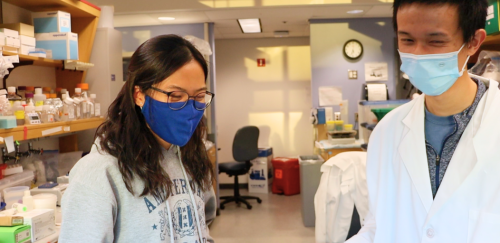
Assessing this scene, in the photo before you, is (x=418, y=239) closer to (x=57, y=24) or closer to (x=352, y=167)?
(x=352, y=167)

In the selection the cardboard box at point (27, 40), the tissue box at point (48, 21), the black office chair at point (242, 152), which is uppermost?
the tissue box at point (48, 21)

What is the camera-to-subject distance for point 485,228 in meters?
1.20

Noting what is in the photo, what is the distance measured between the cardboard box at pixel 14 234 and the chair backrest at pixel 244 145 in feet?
13.4

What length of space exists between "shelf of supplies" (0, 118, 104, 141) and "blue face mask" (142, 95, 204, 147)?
121 centimetres

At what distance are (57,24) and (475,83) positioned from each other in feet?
8.37

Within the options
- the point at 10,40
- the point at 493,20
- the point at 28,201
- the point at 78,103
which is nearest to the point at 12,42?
the point at 10,40

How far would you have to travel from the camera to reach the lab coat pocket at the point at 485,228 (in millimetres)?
1200

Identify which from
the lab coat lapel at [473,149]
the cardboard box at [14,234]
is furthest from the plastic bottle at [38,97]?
the lab coat lapel at [473,149]

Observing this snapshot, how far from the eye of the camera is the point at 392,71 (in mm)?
5617

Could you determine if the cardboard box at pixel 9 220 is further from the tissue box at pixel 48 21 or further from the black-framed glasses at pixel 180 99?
the tissue box at pixel 48 21

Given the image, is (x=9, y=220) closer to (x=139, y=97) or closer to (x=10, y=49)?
(x=10, y=49)

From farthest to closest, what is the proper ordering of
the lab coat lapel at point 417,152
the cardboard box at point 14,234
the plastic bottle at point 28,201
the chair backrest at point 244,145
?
the chair backrest at point 244,145 < the plastic bottle at point 28,201 < the cardboard box at point 14,234 < the lab coat lapel at point 417,152

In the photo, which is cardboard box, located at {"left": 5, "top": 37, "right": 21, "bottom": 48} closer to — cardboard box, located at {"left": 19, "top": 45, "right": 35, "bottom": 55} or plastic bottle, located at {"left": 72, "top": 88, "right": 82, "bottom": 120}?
cardboard box, located at {"left": 19, "top": 45, "right": 35, "bottom": 55}

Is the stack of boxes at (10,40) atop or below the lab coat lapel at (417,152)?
atop
